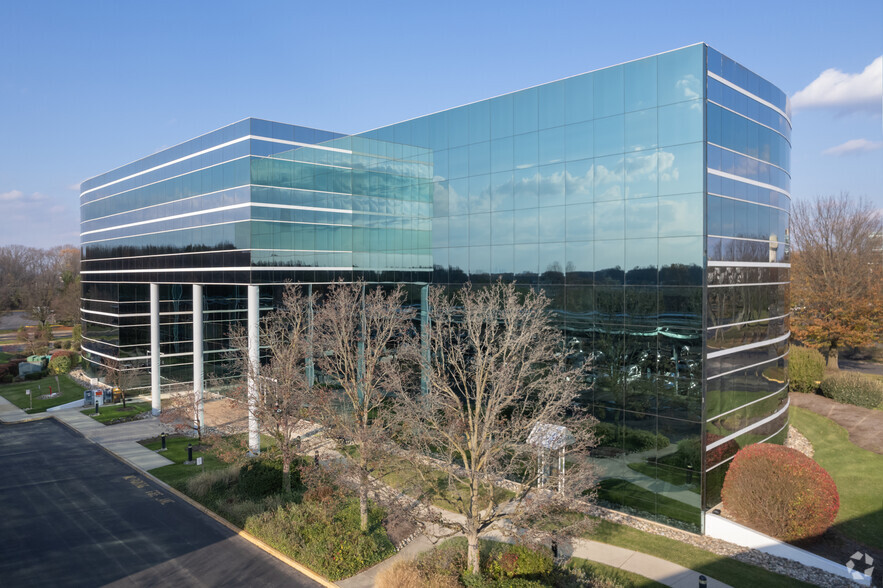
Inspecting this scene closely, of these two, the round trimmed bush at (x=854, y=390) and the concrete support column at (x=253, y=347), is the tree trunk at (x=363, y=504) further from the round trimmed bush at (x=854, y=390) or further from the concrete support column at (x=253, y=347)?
the round trimmed bush at (x=854, y=390)

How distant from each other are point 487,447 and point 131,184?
120ft

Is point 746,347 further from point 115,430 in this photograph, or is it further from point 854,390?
point 115,430

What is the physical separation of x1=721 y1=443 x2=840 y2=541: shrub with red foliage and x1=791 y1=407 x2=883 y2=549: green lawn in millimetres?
2588

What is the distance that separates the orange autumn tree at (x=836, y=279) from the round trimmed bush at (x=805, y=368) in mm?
7473

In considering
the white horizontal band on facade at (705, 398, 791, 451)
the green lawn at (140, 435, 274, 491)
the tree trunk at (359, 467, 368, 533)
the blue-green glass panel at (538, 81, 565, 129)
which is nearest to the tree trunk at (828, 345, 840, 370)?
the white horizontal band on facade at (705, 398, 791, 451)

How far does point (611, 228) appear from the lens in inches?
753

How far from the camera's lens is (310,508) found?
60.4ft

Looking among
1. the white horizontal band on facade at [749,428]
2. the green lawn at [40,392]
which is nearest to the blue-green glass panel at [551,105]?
the white horizontal band on facade at [749,428]

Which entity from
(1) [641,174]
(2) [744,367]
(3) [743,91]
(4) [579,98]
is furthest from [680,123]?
(2) [744,367]

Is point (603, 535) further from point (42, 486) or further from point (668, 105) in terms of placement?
point (42, 486)

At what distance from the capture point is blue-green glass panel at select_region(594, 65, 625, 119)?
1898cm

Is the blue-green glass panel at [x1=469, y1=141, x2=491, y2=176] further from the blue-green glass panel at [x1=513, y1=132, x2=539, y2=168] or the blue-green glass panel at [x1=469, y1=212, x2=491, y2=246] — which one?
the blue-green glass panel at [x1=469, y1=212, x2=491, y2=246]

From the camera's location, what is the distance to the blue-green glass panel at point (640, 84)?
1822cm

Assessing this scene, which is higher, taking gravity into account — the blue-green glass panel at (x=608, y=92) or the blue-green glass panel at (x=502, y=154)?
the blue-green glass panel at (x=608, y=92)
